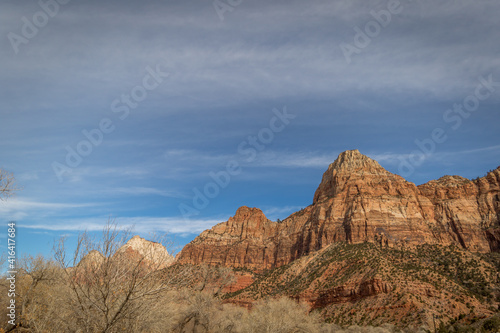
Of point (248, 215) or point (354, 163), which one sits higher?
point (354, 163)

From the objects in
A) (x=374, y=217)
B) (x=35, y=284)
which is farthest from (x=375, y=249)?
(x=35, y=284)

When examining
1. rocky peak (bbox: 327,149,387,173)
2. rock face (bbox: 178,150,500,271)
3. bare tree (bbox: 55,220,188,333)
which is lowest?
bare tree (bbox: 55,220,188,333)

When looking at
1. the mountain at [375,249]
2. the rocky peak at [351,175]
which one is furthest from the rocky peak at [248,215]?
the rocky peak at [351,175]

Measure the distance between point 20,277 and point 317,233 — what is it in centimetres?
9923

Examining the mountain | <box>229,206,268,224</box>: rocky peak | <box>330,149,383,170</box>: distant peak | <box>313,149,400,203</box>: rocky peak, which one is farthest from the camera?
<box>229,206,268,224</box>: rocky peak

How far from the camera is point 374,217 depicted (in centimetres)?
10294

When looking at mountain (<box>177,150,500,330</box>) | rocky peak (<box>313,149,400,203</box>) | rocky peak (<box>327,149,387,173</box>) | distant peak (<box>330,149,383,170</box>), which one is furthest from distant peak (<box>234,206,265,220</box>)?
distant peak (<box>330,149,383,170</box>)

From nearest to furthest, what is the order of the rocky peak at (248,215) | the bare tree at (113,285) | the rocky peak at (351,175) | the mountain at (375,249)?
the bare tree at (113,285)
the mountain at (375,249)
the rocky peak at (351,175)
the rocky peak at (248,215)

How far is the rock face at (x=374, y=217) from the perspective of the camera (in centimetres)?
9900

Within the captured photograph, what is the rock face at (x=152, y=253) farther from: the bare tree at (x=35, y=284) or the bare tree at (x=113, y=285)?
the bare tree at (x=35, y=284)

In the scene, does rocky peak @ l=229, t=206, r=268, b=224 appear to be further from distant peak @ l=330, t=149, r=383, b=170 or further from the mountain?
distant peak @ l=330, t=149, r=383, b=170

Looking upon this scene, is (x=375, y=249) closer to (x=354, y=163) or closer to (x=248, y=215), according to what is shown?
(x=354, y=163)

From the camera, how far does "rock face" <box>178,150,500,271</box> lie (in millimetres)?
99000

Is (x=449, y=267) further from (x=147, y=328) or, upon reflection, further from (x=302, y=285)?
(x=147, y=328)
